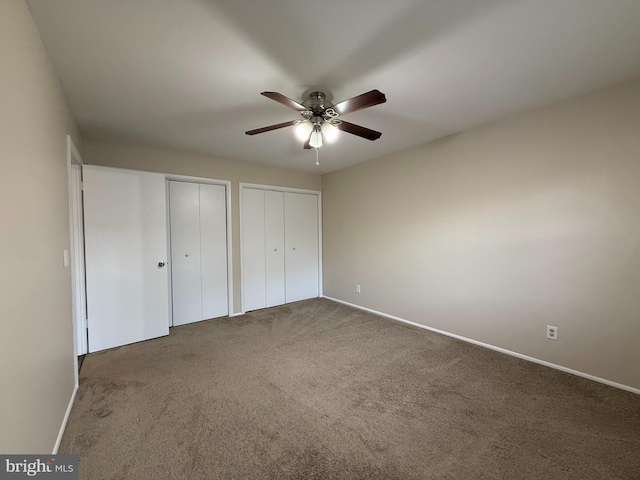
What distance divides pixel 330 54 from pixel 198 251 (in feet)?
9.95

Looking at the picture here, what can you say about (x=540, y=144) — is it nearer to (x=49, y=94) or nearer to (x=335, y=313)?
(x=335, y=313)

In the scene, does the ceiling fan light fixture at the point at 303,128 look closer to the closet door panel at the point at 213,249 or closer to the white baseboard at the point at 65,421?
the closet door panel at the point at 213,249

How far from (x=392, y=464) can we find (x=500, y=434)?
0.76 metres

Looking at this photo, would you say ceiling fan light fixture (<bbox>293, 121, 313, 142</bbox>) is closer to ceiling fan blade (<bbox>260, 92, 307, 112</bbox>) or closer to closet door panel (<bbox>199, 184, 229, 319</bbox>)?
ceiling fan blade (<bbox>260, 92, 307, 112</bbox>)

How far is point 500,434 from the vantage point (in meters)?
1.62

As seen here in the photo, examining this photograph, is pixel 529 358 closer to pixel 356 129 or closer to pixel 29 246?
pixel 356 129

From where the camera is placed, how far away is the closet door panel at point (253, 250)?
13.3 feet

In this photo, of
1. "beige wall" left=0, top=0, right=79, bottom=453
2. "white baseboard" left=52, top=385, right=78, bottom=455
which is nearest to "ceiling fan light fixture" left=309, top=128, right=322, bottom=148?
"beige wall" left=0, top=0, right=79, bottom=453

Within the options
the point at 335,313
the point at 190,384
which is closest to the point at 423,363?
the point at 335,313

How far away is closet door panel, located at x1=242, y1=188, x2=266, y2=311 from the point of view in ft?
13.3

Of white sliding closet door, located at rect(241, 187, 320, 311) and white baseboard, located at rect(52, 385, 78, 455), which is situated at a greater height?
white sliding closet door, located at rect(241, 187, 320, 311)

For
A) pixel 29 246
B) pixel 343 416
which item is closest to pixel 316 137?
pixel 29 246

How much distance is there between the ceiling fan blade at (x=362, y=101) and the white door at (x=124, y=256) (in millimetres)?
2474

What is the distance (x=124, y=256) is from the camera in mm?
2918
